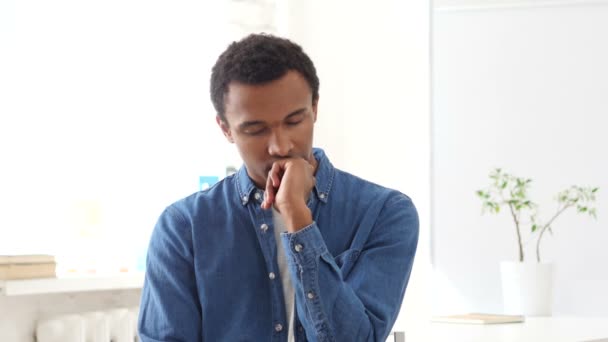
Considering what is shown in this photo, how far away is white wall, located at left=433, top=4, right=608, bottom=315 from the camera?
384 cm

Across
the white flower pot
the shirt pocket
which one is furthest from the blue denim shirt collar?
the white flower pot

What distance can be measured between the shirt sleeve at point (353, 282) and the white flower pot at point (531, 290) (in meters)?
1.82

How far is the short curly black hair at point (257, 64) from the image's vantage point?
4.95 feet

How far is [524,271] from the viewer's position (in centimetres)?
336

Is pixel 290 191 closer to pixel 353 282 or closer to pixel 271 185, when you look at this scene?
pixel 271 185

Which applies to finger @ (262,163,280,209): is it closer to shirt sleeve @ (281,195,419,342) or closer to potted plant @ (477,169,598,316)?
shirt sleeve @ (281,195,419,342)

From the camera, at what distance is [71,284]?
2.82m

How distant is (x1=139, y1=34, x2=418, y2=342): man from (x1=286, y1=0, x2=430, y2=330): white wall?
2347 millimetres

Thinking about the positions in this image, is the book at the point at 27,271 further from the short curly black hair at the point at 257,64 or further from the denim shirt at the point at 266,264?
the short curly black hair at the point at 257,64

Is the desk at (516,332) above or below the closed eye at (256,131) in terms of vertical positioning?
below

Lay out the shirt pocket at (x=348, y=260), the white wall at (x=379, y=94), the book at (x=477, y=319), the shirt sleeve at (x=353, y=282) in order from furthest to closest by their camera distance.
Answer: the white wall at (x=379, y=94) → the book at (x=477, y=319) → the shirt pocket at (x=348, y=260) → the shirt sleeve at (x=353, y=282)

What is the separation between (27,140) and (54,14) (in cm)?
41

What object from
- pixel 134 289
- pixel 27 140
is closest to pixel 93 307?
pixel 134 289

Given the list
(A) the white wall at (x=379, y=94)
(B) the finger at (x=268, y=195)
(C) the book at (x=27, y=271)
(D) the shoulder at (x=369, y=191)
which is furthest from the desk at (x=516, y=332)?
(A) the white wall at (x=379, y=94)
